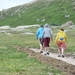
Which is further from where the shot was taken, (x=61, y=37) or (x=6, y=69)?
(x=61, y=37)

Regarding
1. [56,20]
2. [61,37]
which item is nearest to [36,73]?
[61,37]

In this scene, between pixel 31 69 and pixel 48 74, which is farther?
pixel 31 69

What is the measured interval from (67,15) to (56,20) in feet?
27.5

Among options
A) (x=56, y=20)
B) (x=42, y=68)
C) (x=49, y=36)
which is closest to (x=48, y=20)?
(x=56, y=20)

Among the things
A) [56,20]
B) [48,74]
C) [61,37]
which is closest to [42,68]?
[48,74]

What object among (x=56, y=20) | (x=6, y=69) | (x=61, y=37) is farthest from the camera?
(x=56, y=20)

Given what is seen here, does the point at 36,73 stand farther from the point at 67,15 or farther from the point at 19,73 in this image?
the point at 67,15

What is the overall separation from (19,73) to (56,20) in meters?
171

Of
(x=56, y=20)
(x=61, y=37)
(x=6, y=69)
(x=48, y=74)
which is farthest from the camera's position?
(x=56, y=20)

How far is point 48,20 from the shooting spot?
197m

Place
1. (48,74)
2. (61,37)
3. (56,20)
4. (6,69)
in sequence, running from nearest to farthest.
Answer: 1. (48,74)
2. (6,69)
3. (61,37)
4. (56,20)

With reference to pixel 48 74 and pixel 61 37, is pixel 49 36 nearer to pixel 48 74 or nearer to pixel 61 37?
pixel 61 37

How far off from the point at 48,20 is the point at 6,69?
17703 centimetres

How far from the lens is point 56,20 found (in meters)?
189
